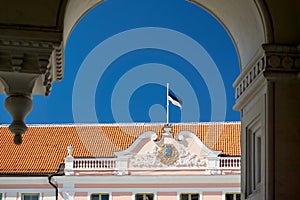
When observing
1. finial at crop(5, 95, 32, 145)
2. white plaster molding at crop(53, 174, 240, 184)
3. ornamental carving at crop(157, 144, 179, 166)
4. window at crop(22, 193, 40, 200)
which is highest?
ornamental carving at crop(157, 144, 179, 166)

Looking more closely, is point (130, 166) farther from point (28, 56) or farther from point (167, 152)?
point (28, 56)

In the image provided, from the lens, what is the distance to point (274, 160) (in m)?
4.65

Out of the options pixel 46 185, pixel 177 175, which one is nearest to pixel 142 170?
pixel 177 175

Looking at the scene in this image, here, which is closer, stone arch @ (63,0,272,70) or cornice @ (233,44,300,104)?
cornice @ (233,44,300,104)

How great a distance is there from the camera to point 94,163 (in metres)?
27.9

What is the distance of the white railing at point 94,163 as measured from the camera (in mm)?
27797

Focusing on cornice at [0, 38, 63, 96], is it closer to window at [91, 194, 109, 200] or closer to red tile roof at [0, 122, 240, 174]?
window at [91, 194, 109, 200]

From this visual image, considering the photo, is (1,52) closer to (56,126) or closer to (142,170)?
(142,170)

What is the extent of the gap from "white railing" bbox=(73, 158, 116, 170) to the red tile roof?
505 mm

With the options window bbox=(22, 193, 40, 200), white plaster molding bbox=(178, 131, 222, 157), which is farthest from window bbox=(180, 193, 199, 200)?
window bbox=(22, 193, 40, 200)

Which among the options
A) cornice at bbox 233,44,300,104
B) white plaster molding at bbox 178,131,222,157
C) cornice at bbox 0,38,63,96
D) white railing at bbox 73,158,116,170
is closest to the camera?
cornice at bbox 0,38,63,96

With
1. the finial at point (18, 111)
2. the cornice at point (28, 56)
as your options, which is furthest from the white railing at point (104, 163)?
the cornice at point (28, 56)

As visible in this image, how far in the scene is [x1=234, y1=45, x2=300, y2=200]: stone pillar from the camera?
4.62 meters

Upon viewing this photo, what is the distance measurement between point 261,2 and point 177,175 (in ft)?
75.5
